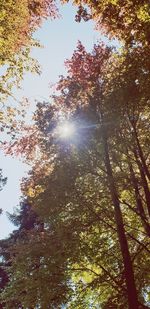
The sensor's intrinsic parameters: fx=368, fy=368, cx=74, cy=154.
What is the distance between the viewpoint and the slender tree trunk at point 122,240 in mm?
11866

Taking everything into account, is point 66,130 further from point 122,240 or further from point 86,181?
point 122,240

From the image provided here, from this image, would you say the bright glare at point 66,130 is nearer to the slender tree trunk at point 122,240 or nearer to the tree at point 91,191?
the tree at point 91,191

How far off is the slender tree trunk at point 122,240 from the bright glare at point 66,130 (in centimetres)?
132

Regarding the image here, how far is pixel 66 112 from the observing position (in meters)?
16.4

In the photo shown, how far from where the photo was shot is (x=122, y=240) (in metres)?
13.1

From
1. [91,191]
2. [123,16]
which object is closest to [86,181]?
[91,191]

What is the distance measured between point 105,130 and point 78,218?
144 inches

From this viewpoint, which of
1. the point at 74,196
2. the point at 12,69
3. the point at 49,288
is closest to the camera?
the point at 12,69

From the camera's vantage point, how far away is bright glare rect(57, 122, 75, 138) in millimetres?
15078

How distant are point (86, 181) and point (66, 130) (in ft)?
7.52

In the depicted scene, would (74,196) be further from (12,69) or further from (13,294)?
(12,69)

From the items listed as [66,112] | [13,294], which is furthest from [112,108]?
[13,294]

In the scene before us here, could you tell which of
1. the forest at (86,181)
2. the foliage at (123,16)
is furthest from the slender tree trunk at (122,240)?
the foliage at (123,16)

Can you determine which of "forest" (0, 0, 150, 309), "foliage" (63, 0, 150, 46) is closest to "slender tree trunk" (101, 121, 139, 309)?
"forest" (0, 0, 150, 309)
